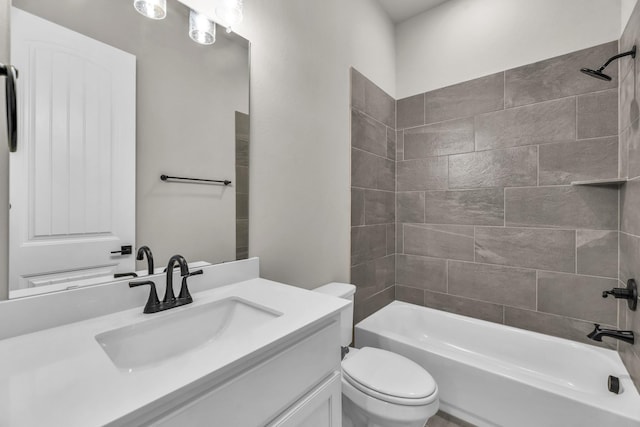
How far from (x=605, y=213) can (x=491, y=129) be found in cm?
87

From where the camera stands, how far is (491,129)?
2137 millimetres

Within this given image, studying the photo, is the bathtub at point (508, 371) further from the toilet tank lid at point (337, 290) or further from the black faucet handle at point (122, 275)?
the black faucet handle at point (122, 275)

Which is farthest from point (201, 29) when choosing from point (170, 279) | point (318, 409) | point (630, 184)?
point (630, 184)

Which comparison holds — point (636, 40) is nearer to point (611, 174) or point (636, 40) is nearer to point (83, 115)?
point (611, 174)

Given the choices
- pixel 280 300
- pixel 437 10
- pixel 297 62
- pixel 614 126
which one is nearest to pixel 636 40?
pixel 614 126

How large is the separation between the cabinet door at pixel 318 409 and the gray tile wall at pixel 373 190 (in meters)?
1.11

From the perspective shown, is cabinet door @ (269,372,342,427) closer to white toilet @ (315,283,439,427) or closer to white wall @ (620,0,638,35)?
white toilet @ (315,283,439,427)

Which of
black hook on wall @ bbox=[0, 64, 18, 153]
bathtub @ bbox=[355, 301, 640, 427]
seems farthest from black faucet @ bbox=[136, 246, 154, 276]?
bathtub @ bbox=[355, 301, 640, 427]

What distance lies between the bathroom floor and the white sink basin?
1.43 m

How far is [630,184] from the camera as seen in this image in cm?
149

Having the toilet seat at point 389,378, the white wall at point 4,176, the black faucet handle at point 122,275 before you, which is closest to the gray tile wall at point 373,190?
the toilet seat at point 389,378

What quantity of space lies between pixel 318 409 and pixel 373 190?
167 centimetres

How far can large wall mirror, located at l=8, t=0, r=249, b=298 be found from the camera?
0.83 metres

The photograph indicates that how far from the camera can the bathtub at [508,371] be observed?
4.40ft
